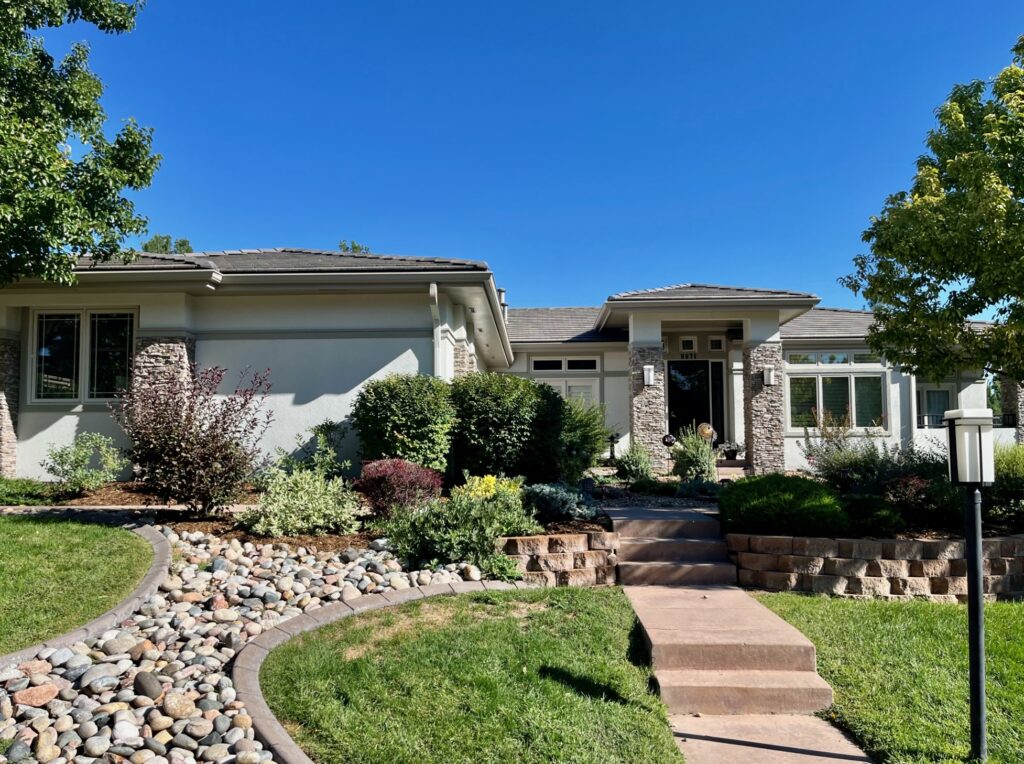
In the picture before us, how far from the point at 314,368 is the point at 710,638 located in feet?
26.6

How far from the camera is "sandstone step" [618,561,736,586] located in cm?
582

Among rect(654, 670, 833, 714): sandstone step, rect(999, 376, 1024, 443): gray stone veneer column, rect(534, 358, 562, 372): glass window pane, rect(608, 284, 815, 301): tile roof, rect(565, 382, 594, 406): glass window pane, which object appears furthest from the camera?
rect(534, 358, 562, 372): glass window pane

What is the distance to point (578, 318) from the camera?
19562mm

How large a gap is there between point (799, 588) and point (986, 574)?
1.80 m

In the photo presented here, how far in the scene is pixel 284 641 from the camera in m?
4.19

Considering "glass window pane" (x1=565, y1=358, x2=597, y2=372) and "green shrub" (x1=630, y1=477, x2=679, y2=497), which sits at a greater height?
"glass window pane" (x1=565, y1=358, x2=597, y2=372)

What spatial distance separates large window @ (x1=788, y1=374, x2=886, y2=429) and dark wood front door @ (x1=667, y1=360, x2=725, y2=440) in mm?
1811

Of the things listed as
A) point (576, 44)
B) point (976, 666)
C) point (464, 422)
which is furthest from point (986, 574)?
point (576, 44)

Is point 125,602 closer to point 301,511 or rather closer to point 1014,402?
point 301,511

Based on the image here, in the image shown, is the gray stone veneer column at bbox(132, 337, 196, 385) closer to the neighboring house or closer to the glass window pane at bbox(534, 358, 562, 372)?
the neighboring house

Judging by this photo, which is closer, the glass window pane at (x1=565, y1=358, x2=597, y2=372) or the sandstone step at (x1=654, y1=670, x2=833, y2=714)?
the sandstone step at (x1=654, y1=670, x2=833, y2=714)

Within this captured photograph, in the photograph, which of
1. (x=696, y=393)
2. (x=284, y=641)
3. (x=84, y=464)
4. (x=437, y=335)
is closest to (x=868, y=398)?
(x=696, y=393)

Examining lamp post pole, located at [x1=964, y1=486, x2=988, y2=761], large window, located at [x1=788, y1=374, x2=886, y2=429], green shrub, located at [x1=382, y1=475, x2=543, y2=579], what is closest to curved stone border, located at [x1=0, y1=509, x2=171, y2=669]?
green shrub, located at [x1=382, y1=475, x2=543, y2=579]

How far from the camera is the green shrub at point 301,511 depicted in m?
6.53
